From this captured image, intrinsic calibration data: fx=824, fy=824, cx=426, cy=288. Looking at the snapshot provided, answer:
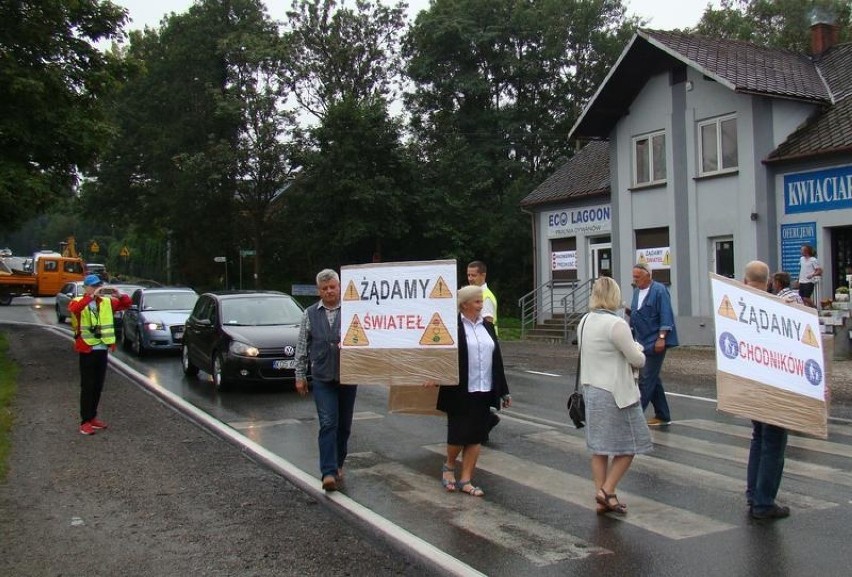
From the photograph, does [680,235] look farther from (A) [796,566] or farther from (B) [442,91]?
(B) [442,91]

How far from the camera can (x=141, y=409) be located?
1111 cm

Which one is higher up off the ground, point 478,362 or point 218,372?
point 478,362

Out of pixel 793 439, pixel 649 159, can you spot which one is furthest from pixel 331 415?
pixel 649 159

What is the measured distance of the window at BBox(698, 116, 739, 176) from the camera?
21.0m

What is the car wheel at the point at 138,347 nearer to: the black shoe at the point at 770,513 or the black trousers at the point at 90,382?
the black trousers at the point at 90,382

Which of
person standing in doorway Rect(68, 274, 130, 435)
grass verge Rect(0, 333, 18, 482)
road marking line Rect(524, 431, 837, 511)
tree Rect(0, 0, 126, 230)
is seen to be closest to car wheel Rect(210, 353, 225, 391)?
grass verge Rect(0, 333, 18, 482)

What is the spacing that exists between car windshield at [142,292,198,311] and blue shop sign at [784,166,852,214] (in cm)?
1441

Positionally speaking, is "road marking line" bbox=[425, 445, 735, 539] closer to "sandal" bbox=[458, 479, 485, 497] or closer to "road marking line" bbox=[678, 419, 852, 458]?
"sandal" bbox=[458, 479, 485, 497]

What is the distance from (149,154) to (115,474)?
41.5m

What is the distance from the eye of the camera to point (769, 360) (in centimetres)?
566

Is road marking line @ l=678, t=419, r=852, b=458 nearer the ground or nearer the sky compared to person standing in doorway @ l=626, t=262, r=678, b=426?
nearer the ground

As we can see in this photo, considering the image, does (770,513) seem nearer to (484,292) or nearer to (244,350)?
(484,292)

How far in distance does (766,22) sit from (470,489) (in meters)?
40.6

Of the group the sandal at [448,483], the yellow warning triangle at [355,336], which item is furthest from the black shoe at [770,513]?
the yellow warning triangle at [355,336]
